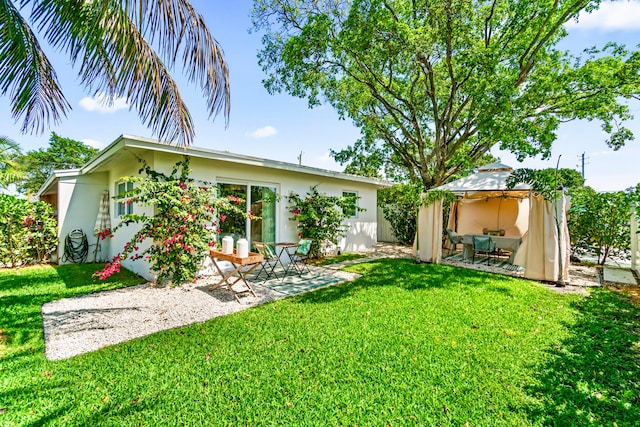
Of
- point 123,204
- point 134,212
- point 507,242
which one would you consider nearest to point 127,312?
point 134,212

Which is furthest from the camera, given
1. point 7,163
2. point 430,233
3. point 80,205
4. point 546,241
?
point 7,163

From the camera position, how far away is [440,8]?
830 cm

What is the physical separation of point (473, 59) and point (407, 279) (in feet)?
22.8

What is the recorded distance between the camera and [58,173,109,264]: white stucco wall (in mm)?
9430

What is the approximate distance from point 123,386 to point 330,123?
522 inches

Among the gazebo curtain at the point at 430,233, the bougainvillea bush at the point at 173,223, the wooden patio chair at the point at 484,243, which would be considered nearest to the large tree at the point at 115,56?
the bougainvillea bush at the point at 173,223

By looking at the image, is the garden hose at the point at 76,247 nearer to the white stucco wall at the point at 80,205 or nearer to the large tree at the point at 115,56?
the white stucco wall at the point at 80,205

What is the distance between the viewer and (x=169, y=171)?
651 centimetres

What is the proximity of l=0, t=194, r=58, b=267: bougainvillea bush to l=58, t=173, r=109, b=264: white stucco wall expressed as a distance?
0.92 ft

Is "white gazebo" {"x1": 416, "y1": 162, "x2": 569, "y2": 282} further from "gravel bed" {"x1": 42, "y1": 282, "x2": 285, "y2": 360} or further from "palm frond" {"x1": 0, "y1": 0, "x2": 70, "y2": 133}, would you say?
"palm frond" {"x1": 0, "y1": 0, "x2": 70, "y2": 133}

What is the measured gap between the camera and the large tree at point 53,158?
87.4ft

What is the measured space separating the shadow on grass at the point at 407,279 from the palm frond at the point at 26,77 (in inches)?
193

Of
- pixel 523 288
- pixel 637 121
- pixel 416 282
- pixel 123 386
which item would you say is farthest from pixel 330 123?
pixel 123 386

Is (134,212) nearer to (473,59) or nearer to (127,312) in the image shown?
(127,312)
